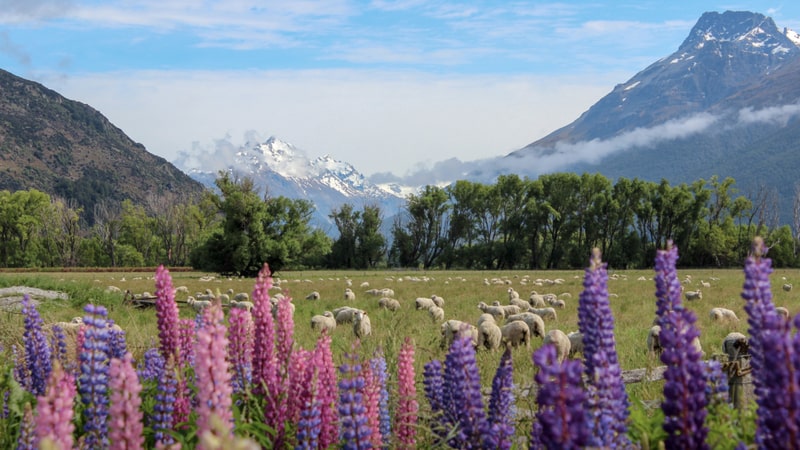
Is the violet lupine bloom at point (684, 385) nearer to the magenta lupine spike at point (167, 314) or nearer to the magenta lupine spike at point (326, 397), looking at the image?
the magenta lupine spike at point (326, 397)

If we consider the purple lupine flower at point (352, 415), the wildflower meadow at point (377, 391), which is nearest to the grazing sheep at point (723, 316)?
the wildflower meadow at point (377, 391)

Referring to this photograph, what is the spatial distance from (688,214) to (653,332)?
3193 inches

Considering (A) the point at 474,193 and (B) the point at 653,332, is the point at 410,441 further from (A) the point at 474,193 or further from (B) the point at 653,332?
(A) the point at 474,193

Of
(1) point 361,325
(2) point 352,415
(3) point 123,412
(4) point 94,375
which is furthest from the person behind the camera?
(1) point 361,325

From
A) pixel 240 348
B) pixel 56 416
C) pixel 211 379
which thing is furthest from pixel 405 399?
pixel 56 416

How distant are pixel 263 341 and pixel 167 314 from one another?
920 mm

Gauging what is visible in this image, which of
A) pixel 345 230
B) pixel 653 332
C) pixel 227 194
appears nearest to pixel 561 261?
pixel 345 230

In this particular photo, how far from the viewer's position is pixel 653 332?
14.4 metres

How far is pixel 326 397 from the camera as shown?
468 cm

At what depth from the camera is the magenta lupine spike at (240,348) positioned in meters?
4.88

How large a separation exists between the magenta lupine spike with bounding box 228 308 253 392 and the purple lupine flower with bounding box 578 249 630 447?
2.50 metres

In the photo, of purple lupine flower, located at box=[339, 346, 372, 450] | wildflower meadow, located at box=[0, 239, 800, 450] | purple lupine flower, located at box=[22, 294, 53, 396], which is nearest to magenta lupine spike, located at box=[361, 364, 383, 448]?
wildflower meadow, located at box=[0, 239, 800, 450]

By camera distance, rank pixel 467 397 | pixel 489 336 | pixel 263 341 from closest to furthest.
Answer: pixel 467 397, pixel 263 341, pixel 489 336

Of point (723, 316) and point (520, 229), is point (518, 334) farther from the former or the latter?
point (520, 229)
